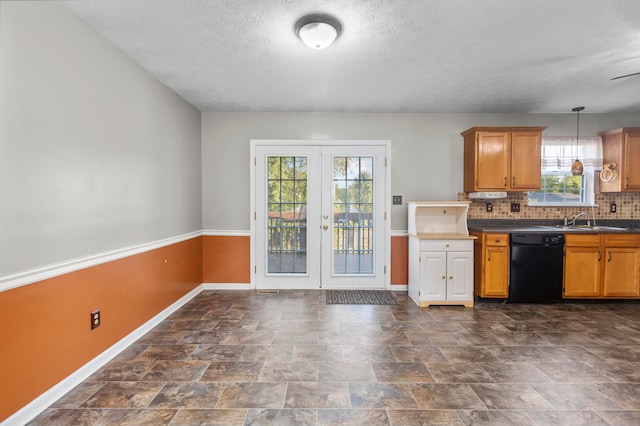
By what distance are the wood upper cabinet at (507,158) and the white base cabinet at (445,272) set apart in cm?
92

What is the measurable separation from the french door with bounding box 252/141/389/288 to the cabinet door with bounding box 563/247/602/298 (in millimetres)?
2185

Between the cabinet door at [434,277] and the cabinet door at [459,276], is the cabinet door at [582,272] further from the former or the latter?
the cabinet door at [434,277]

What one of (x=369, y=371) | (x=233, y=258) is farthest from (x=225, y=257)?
(x=369, y=371)

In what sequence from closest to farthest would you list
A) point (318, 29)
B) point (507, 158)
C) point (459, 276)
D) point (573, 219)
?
point (318, 29), point (459, 276), point (507, 158), point (573, 219)

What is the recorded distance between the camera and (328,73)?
10.1 feet

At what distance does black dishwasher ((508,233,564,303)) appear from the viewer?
379 centimetres

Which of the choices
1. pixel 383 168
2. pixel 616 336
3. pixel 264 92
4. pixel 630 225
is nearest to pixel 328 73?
pixel 264 92

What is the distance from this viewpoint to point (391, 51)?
8.65 ft

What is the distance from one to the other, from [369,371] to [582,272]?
3.26m

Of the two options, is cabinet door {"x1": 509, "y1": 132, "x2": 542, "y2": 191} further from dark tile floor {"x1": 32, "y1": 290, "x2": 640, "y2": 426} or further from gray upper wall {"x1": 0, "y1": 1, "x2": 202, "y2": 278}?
gray upper wall {"x1": 0, "y1": 1, "x2": 202, "y2": 278}

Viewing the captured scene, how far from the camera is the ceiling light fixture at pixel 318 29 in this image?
7.04 ft

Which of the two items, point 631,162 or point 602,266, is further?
point 631,162

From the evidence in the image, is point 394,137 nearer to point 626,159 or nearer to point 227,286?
point 626,159

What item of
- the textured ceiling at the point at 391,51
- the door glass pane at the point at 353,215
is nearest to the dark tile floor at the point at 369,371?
the door glass pane at the point at 353,215
